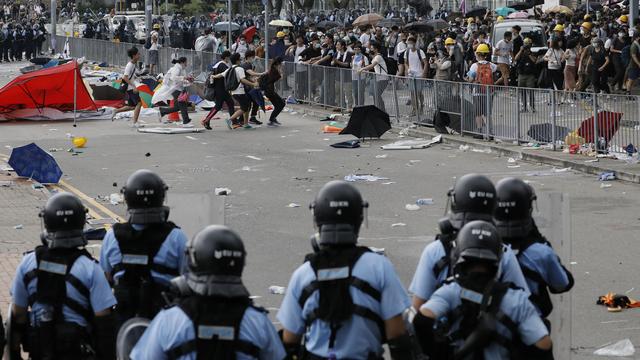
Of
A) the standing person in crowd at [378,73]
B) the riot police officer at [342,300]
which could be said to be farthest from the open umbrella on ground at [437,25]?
the riot police officer at [342,300]

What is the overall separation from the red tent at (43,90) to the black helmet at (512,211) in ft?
76.2

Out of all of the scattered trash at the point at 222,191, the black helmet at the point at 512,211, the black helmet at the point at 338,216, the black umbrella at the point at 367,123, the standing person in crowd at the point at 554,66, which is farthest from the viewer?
the standing person in crowd at the point at 554,66

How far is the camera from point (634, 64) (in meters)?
28.6

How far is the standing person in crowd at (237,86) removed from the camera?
26.9 m

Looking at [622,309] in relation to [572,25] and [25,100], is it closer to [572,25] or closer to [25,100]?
[25,100]

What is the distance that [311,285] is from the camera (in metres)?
5.78

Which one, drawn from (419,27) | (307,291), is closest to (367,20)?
(419,27)

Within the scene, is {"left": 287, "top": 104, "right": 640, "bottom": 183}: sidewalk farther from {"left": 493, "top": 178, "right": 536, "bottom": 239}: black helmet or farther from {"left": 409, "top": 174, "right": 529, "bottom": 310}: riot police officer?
{"left": 409, "top": 174, "right": 529, "bottom": 310}: riot police officer

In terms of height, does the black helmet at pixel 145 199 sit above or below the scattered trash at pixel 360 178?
above

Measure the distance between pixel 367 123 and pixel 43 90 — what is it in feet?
27.3

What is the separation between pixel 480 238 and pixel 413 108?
21.1 metres

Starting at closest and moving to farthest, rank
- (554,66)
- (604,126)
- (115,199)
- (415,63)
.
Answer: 1. (115,199)
2. (604,126)
3. (415,63)
4. (554,66)

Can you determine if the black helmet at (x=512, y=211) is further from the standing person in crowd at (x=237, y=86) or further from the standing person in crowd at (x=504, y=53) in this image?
the standing person in crowd at (x=504, y=53)

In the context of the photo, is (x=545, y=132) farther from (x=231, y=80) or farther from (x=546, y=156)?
(x=231, y=80)
